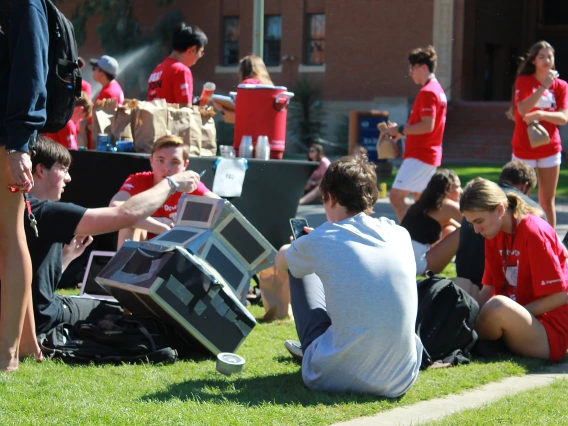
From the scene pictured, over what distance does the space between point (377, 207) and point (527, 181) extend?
7053 millimetres

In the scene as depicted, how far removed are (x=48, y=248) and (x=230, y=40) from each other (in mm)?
27121

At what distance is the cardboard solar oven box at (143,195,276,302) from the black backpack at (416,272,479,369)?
3.38ft

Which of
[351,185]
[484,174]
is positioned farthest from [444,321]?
[484,174]

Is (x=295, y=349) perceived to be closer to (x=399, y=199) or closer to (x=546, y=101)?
(x=399, y=199)

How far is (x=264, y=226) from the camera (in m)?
7.90

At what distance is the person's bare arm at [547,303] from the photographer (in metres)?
4.81

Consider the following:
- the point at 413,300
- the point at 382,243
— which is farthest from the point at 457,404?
the point at 382,243

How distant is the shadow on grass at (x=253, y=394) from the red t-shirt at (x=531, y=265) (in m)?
1.29

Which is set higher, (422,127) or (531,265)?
(422,127)

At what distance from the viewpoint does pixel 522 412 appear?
3871mm

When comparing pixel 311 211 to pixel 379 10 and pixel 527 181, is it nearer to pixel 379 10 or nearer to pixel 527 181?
pixel 527 181

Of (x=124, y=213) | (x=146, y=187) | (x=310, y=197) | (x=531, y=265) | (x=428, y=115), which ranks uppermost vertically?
(x=428, y=115)

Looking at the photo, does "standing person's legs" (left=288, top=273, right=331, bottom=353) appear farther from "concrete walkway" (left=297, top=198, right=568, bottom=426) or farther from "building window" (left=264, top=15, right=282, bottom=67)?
"building window" (left=264, top=15, right=282, bottom=67)

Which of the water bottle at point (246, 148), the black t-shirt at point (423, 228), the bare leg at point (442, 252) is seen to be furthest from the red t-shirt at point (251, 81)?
the bare leg at point (442, 252)
